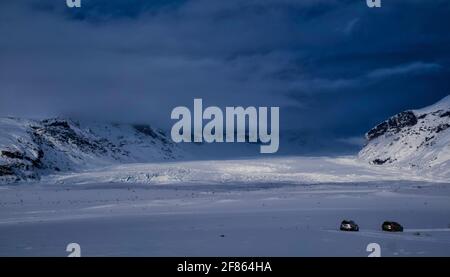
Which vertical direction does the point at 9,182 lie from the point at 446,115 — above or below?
below

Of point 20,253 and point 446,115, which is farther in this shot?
point 446,115

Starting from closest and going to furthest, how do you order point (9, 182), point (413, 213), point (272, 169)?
point (413, 213) < point (9, 182) < point (272, 169)

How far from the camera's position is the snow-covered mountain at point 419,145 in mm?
137550

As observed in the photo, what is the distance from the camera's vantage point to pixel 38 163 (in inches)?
5300

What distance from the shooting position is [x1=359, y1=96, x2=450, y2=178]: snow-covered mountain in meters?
138

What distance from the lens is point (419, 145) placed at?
168625 millimetres

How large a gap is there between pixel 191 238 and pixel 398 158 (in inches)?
6382

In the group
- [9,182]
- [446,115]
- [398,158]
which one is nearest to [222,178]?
[9,182]

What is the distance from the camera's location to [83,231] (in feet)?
67.8
